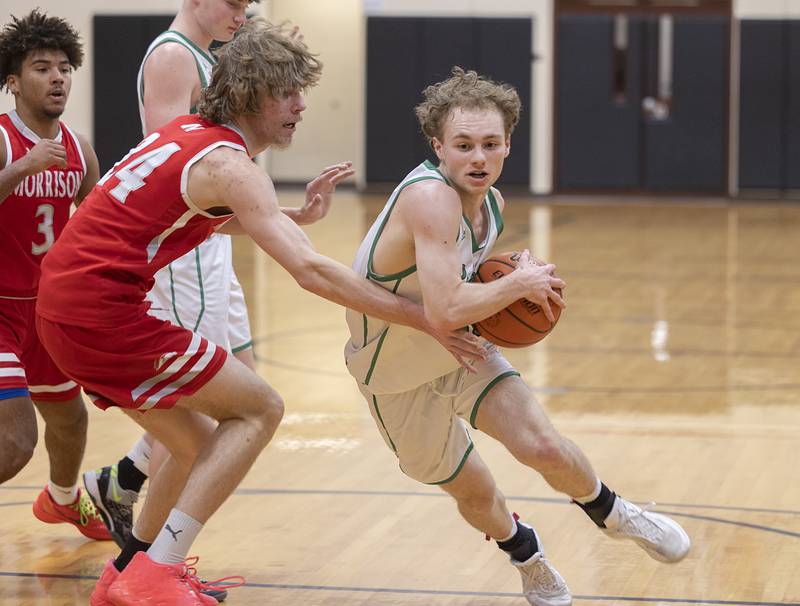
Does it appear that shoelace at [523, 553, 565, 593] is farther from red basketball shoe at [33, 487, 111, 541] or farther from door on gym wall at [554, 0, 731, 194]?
door on gym wall at [554, 0, 731, 194]

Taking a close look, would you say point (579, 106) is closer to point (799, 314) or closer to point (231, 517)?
point (799, 314)

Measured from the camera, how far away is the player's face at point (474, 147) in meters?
3.44

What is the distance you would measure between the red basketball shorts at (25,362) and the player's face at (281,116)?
41.9 inches

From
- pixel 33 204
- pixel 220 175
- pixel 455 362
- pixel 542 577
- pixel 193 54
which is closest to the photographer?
pixel 220 175

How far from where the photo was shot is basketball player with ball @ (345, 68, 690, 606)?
3332mm

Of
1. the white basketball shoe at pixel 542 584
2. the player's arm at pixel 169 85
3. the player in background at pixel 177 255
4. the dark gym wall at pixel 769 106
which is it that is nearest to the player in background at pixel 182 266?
the player's arm at pixel 169 85

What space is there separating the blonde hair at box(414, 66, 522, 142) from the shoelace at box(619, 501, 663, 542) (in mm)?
1078

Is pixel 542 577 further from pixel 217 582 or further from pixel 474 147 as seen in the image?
pixel 474 147

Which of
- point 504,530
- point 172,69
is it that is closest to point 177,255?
point 172,69

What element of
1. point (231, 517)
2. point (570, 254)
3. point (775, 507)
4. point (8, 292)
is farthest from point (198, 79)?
point (570, 254)

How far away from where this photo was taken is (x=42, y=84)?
4.05 meters

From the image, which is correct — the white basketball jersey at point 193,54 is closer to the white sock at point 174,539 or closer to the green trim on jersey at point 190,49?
the green trim on jersey at point 190,49

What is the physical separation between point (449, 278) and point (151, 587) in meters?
1.05

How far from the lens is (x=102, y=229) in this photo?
10.9 feet
